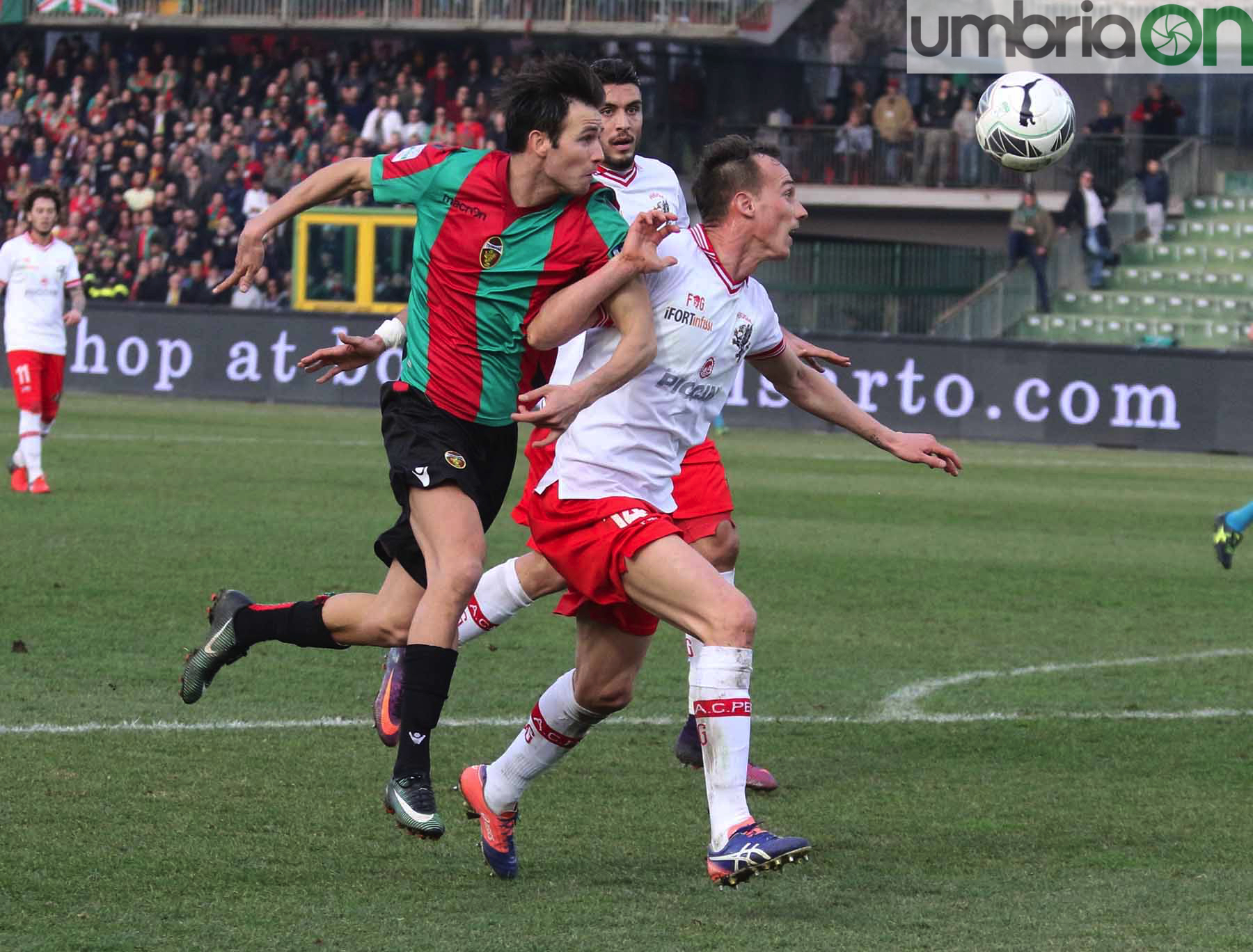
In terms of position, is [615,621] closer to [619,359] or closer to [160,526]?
[619,359]

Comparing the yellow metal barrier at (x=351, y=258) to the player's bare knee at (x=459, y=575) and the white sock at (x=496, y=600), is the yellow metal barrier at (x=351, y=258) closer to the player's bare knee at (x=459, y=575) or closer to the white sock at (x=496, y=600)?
the white sock at (x=496, y=600)

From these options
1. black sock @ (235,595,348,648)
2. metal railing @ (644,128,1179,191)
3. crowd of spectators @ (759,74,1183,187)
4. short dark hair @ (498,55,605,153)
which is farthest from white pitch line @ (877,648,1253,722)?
crowd of spectators @ (759,74,1183,187)

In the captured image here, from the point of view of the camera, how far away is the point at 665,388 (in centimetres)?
528

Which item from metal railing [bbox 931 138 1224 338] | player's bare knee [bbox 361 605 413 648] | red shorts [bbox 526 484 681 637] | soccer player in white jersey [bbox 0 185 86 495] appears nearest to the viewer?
red shorts [bbox 526 484 681 637]

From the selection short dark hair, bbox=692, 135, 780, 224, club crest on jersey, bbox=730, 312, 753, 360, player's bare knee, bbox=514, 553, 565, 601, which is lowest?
player's bare knee, bbox=514, 553, 565, 601

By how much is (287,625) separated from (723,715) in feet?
6.04

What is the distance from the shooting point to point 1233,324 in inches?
971

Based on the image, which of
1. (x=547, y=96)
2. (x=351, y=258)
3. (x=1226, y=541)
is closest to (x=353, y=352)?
(x=547, y=96)

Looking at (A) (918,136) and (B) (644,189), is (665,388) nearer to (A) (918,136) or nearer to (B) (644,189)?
(B) (644,189)

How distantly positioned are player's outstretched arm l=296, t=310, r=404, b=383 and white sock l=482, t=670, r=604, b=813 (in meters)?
1.29

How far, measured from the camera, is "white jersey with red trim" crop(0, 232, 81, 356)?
48.6 ft

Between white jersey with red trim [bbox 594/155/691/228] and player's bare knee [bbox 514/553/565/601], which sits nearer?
player's bare knee [bbox 514/553/565/601]

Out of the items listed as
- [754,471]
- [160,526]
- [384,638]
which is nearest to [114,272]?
[754,471]

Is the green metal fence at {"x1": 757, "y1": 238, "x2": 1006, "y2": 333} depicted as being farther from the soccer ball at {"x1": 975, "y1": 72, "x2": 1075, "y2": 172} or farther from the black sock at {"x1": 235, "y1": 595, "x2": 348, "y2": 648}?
the black sock at {"x1": 235, "y1": 595, "x2": 348, "y2": 648}
